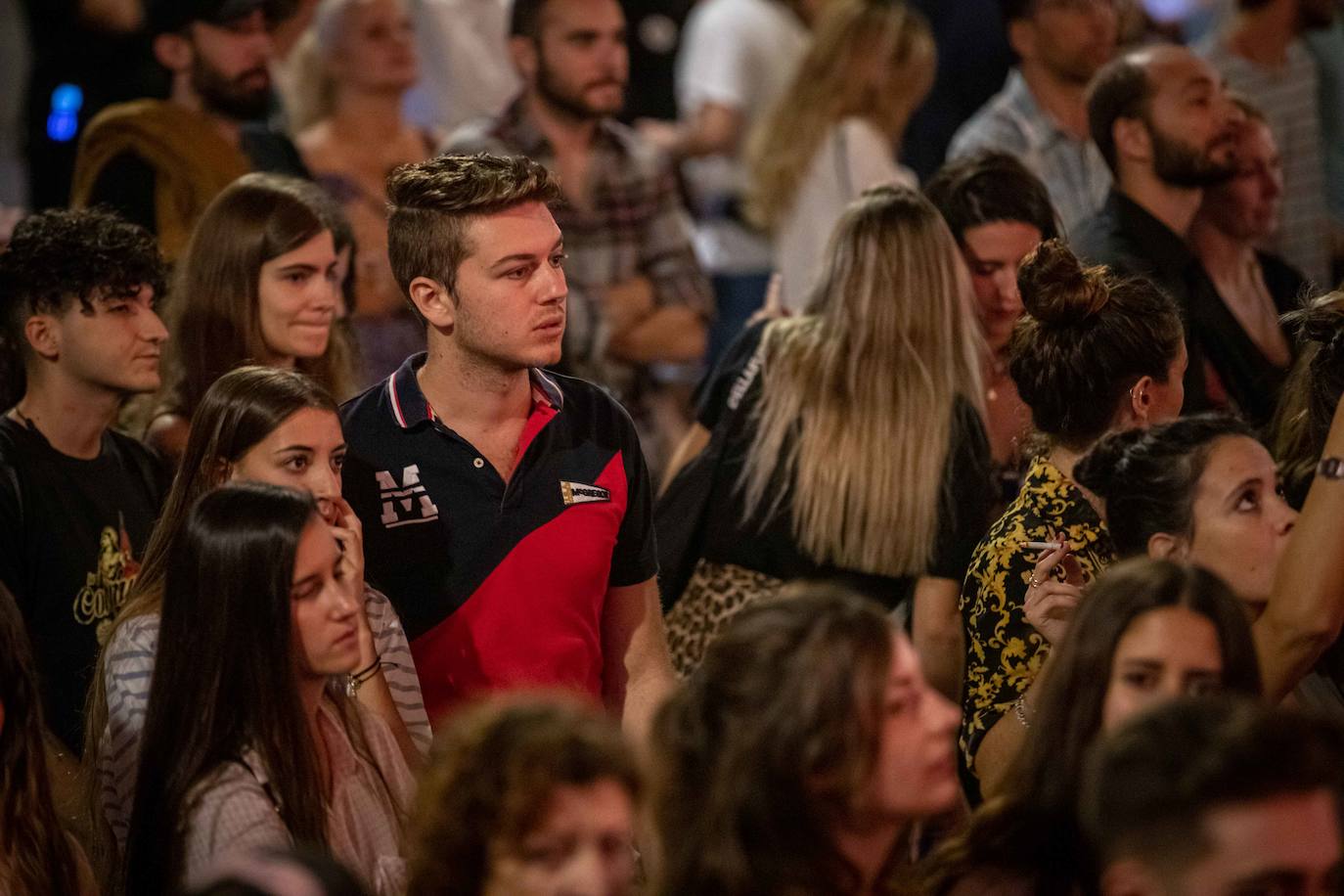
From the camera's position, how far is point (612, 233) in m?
6.50

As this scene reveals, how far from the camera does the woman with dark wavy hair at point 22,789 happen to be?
3156mm

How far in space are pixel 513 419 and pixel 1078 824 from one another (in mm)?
1495

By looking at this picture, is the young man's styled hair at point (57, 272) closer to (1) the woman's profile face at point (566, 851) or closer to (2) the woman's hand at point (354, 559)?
(2) the woman's hand at point (354, 559)

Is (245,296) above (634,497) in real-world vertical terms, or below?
above

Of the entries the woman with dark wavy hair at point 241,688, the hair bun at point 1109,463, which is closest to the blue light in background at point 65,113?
the woman with dark wavy hair at point 241,688

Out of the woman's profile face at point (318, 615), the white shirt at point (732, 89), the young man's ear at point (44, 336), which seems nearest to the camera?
the woman's profile face at point (318, 615)

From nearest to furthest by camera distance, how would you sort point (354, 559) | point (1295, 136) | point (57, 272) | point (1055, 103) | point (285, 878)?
point (285, 878) < point (354, 559) < point (57, 272) < point (1055, 103) < point (1295, 136)

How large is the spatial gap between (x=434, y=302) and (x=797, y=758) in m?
1.56

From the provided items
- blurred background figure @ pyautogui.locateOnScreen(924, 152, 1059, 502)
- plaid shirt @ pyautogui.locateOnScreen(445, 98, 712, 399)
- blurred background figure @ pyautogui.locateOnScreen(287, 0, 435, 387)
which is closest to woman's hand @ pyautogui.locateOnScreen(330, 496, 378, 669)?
blurred background figure @ pyautogui.locateOnScreen(924, 152, 1059, 502)

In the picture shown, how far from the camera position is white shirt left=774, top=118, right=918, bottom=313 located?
21.5ft

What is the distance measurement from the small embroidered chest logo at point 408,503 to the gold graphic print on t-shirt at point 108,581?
67 cm

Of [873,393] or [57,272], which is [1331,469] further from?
[57,272]

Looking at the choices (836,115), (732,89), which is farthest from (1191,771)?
(732,89)

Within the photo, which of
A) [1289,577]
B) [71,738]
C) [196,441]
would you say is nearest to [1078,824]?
[1289,577]
